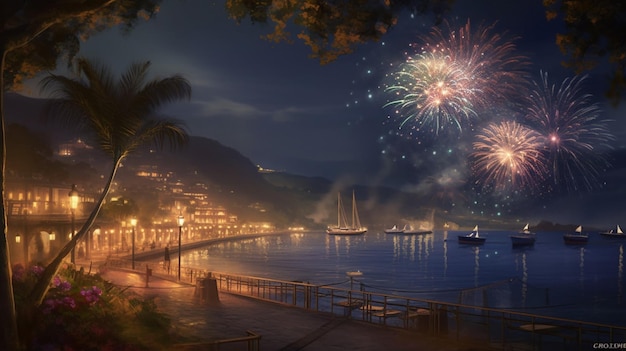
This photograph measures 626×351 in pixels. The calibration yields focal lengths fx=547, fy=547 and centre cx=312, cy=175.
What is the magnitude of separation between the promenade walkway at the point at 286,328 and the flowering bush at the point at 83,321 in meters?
2.42

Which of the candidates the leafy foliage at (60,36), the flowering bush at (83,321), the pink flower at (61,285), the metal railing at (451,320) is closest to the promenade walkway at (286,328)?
the metal railing at (451,320)

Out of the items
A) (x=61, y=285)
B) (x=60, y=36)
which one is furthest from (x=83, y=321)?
(x=60, y=36)

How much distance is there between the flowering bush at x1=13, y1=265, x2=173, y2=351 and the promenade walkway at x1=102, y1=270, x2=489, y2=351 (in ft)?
7.95

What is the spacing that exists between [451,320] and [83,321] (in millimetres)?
37090

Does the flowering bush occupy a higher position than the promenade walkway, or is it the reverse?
the flowering bush

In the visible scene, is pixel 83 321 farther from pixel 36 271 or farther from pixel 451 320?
pixel 451 320

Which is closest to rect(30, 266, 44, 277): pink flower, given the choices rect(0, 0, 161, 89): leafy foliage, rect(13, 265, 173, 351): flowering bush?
rect(13, 265, 173, 351): flowering bush

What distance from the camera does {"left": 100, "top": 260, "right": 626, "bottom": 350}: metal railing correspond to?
735 inches

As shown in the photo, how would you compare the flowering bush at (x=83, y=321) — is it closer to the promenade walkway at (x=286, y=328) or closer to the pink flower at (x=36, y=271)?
the pink flower at (x=36, y=271)

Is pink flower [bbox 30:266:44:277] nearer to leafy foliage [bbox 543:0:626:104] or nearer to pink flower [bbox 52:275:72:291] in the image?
pink flower [bbox 52:275:72:291]

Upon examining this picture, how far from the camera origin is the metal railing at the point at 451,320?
18.7 meters

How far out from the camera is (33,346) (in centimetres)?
957

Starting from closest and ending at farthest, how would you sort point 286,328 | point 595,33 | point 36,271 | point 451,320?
1. point 595,33
2. point 36,271
3. point 286,328
4. point 451,320

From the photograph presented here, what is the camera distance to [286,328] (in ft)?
61.5
